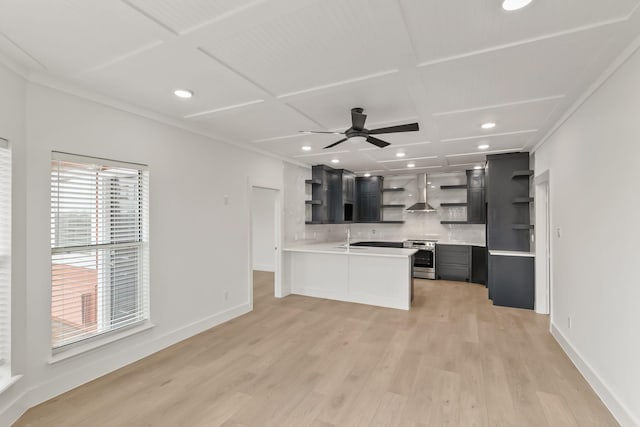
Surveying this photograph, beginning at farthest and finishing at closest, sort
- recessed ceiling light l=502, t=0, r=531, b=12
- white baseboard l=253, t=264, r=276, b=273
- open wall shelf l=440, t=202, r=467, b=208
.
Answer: white baseboard l=253, t=264, r=276, b=273
open wall shelf l=440, t=202, r=467, b=208
recessed ceiling light l=502, t=0, r=531, b=12

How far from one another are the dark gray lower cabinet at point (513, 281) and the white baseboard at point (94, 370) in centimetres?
429

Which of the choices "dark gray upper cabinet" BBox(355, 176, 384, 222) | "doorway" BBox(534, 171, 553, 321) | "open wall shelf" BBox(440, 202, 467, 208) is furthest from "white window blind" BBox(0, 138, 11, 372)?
"open wall shelf" BBox(440, 202, 467, 208)

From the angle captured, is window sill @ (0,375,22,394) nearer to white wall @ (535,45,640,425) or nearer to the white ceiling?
the white ceiling

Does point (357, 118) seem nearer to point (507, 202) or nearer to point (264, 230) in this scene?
point (507, 202)

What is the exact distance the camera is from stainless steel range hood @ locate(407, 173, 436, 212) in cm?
724

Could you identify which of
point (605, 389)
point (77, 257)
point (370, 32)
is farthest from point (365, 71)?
point (605, 389)

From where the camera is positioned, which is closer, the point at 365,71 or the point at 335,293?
the point at 365,71

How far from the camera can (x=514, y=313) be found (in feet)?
14.8

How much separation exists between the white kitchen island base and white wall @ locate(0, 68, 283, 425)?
4.37ft

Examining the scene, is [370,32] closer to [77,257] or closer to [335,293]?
[77,257]

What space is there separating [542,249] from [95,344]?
558 cm

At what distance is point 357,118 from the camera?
2.82 metres

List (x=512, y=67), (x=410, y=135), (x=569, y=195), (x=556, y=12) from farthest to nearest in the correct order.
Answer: (x=410, y=135)
(x=569, y=195)
(x=512, y=67)
(x=556, y=12)

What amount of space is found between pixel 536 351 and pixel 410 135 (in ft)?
9.37
